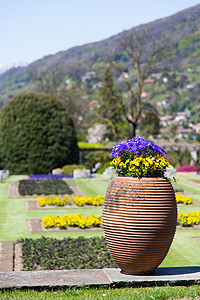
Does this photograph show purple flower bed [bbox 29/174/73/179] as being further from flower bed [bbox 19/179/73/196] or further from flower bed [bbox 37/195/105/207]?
flower bed [bbox 37/195/105/207]

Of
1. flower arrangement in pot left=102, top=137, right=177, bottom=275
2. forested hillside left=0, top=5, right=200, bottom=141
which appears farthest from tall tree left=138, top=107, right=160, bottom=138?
flower arrangement in pot left=102, top=137, right=177, bottom=275

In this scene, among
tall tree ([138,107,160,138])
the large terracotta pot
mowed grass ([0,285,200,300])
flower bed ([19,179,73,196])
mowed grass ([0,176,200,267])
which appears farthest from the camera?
tall tree ([138,107,160,138])

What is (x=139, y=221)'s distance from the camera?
20.6 feet

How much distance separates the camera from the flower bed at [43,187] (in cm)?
2008

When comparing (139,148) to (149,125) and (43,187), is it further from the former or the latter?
(149,125)

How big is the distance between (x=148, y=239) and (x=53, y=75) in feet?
190

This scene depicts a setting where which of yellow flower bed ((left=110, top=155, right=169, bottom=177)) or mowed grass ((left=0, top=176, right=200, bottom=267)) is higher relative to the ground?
yellow flower bed ((left=110, top=155, right=169, bottom=177))

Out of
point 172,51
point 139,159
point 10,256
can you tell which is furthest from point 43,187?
point 172,51

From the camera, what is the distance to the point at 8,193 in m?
20.4

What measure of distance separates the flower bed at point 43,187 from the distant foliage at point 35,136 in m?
4.44

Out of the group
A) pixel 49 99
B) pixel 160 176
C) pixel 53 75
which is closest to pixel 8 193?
pixel 49 99

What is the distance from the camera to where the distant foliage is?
28828mm

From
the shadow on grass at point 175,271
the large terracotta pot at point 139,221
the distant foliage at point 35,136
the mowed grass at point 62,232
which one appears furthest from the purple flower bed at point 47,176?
the large terracotta pot at point 139,221

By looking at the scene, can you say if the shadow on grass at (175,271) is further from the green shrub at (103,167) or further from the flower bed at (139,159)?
the green shrub at (103,167)
